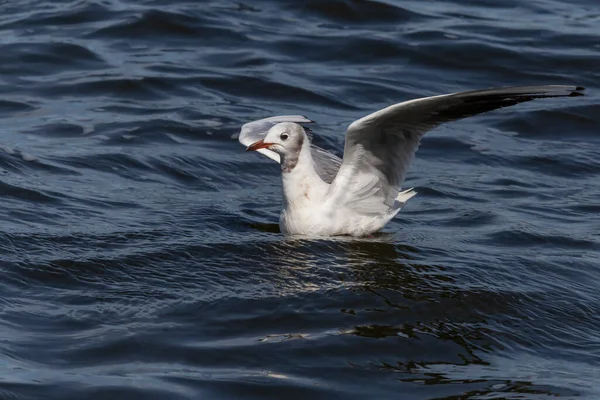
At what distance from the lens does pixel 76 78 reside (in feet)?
38.6

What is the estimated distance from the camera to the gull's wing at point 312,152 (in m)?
8.05

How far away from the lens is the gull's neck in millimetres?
7391

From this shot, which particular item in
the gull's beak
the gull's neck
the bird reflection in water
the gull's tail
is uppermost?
the gull's beak

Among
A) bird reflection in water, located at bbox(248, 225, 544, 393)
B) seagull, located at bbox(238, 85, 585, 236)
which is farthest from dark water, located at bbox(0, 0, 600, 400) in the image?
seagull, located at bbox(238, 85, 585, 236)

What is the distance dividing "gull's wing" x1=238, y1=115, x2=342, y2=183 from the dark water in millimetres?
459

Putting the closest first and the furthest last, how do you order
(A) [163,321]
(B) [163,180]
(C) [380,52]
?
(A) [163,321] < (B) [163,180] < (C) [380,52]

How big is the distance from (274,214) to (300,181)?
930mm

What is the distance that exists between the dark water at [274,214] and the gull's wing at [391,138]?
1.01 feet

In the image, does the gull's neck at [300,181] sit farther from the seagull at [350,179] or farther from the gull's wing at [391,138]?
the gull's wing at [391,138]

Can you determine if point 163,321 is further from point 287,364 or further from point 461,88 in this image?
point 461,88

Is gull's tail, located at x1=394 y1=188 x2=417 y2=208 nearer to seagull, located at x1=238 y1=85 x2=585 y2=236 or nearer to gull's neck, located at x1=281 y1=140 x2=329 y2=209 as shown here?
seagull, located at x1=238 y1=85 x2=585 y2=236

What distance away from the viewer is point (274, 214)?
27.2ft

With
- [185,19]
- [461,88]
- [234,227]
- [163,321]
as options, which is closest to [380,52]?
[461,88]

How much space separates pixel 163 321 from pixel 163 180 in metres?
3.31
